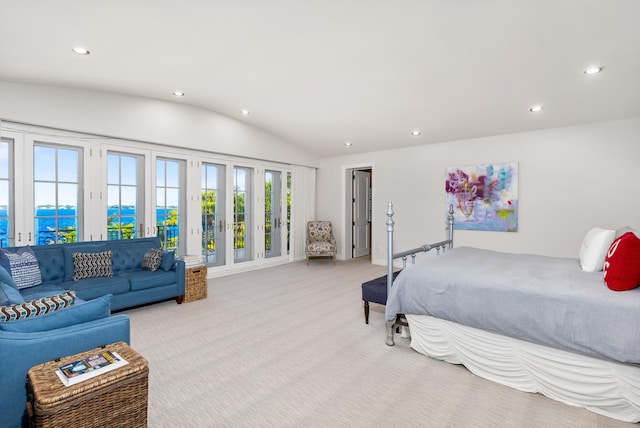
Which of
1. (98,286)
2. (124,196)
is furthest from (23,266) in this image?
(124,196)

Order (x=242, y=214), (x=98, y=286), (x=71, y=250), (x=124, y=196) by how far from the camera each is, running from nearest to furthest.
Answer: (x=98, y=286)
(x=71, y=250)
(x=124, y=196)
(x=242, y=214)

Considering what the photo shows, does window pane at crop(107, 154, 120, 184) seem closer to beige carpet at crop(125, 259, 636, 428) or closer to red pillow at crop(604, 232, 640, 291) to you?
beige carpet at crop(125, 259, 636, 428)

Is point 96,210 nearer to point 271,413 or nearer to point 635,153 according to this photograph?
point 271,413

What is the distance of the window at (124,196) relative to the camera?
183 inches

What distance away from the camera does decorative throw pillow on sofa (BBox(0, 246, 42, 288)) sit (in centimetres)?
317

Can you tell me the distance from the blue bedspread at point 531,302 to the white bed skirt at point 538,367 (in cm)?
11

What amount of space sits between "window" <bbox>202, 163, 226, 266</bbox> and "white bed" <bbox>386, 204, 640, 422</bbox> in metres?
4.15

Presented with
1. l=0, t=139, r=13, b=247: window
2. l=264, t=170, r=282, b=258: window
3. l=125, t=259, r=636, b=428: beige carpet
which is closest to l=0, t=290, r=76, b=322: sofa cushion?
l=125, t=259, r=636, b=428: beige carpet

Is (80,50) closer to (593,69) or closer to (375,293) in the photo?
(375,293)

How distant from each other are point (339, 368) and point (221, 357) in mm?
1033

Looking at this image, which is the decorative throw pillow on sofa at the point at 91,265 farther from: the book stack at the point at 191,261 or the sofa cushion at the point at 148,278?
the book stack at the point at 191,261

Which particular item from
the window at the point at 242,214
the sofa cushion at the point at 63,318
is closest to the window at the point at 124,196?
the window at the point at 242,214

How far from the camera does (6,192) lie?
3.83m

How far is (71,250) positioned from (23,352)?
110 inches
